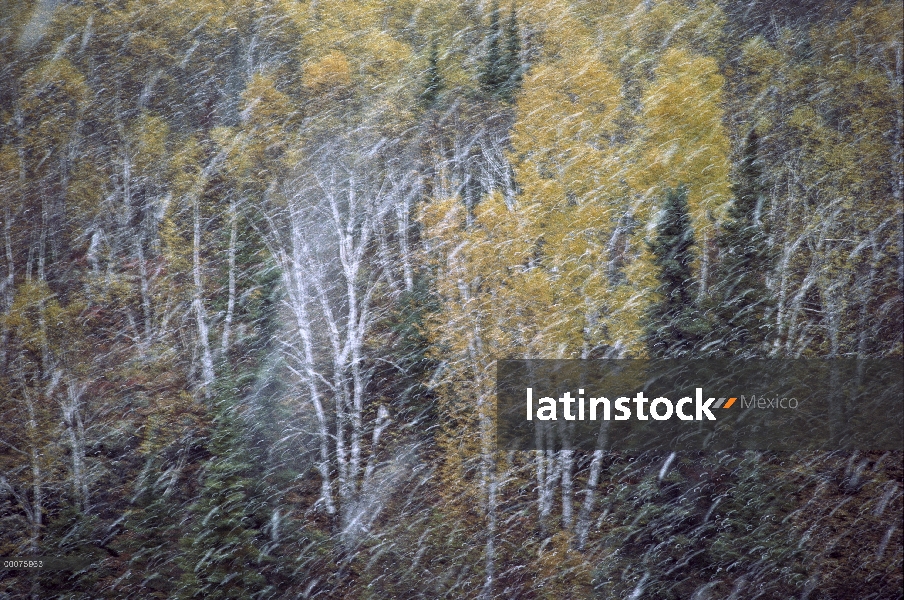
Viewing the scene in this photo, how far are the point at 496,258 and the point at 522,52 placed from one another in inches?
61.4

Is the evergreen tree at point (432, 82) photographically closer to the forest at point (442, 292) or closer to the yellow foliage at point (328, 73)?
the forest at point (442, 292)

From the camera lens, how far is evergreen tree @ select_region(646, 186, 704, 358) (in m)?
4.76

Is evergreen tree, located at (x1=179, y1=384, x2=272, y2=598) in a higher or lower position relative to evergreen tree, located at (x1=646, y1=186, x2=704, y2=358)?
lower

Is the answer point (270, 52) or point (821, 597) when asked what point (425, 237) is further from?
point (821, 597)

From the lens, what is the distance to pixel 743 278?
4.77 metres

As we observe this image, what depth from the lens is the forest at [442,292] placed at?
15.3 feet

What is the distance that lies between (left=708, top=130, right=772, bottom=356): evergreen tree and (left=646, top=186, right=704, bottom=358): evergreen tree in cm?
15

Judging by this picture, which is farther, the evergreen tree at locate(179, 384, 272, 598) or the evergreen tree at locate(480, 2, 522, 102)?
the evergreen tree at locate(480, 2, 522, 102)

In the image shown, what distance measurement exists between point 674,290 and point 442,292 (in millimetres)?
1581

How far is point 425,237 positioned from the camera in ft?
15.9
